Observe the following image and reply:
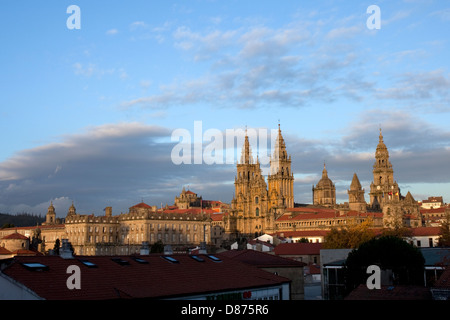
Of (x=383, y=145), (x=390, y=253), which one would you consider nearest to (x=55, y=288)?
(x=390, y=253)

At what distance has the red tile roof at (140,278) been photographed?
1008 inches

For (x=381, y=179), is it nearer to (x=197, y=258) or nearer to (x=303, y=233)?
(x=303, y=233)

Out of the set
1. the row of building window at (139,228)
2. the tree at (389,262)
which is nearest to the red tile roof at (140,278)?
the tree at (389,262)

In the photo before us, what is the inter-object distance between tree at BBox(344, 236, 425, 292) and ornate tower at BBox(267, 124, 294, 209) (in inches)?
4867

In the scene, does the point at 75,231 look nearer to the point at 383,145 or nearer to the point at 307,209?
the point at 307,209

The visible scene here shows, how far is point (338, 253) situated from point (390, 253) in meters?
12.8

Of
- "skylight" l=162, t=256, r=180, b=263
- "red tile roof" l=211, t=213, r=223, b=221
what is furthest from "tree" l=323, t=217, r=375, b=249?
"red tile roof" l=211, t=213, r=223, b=221

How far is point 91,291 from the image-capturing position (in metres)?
26.1

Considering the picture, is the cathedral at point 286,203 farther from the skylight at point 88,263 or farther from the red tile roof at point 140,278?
the skylight at point 88,263

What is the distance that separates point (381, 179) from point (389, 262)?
150m

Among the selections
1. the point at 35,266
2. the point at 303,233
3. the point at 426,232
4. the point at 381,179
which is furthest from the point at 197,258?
the point at 381,179

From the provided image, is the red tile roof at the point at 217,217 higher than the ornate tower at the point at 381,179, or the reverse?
the ornate tower at the point at 381,179

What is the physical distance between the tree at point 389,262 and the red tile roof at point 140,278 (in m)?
16.2
